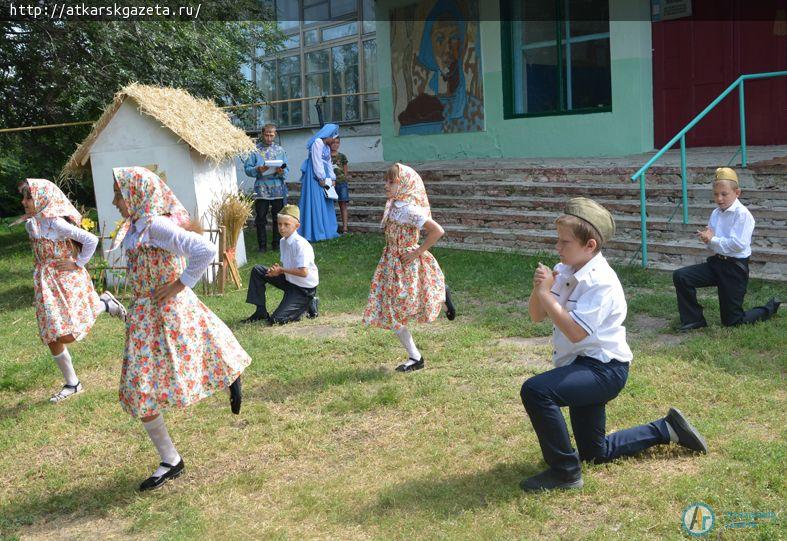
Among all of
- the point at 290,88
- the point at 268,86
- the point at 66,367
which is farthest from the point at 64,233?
the point at 268,86

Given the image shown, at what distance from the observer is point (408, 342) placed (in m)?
6.45

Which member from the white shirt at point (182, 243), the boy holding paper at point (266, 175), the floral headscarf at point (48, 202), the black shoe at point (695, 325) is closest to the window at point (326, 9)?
the boy holding paper at point (266, 175)

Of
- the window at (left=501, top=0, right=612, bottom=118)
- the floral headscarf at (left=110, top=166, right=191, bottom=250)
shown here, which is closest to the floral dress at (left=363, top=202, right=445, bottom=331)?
the floral headscarf at (left=110, top=166, right=191, bottom=250)

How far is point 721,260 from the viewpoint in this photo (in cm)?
683

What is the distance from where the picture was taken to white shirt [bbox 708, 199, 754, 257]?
21.8ft

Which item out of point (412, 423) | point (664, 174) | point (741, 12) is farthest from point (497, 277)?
point (741, 12)

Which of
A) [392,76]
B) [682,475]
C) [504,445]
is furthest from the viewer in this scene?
[392,76]

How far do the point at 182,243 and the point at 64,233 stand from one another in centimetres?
260

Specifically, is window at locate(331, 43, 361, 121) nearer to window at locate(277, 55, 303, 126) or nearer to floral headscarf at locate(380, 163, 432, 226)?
window at locate(277, 55, 303, 126)

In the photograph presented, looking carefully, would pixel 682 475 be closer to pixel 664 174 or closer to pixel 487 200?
pixel 664 174

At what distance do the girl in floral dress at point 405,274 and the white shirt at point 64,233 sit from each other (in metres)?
2.34

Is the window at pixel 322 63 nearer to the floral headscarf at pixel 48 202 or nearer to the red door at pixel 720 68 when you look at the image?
the red door at pixel 720 68

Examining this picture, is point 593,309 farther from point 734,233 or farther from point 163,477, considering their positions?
point 734,233

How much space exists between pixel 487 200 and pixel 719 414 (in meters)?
7.77
